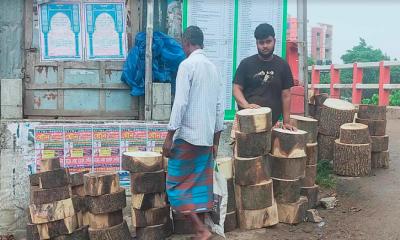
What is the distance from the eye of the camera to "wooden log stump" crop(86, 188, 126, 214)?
177 inches

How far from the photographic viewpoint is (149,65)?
5.70 meters

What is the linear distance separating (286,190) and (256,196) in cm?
38

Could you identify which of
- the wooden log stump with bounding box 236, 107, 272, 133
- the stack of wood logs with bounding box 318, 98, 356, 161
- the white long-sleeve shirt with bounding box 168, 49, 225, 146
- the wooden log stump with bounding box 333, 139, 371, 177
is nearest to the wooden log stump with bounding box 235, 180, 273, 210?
the wooden log stump with bounding box 236, 107, 272, 133

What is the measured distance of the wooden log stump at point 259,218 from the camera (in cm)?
454

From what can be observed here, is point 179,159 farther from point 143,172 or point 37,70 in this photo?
point 37,70

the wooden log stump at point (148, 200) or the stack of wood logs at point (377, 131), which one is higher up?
the stack of wood logs at point (377, 131)

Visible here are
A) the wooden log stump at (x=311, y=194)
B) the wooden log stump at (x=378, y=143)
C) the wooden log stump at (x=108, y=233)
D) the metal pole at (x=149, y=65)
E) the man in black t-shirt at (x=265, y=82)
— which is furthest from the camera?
the wooden log stump at (x=378, y=143)

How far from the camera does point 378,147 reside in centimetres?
673

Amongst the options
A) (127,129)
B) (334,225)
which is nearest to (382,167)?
(334,225)

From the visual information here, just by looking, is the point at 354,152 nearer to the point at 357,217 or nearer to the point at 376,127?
the point at 376,127

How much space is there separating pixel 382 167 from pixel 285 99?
269 centimetres

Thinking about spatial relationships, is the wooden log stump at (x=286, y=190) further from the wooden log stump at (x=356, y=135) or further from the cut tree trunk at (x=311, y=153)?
the wooden log stump at (x=356, y=135)

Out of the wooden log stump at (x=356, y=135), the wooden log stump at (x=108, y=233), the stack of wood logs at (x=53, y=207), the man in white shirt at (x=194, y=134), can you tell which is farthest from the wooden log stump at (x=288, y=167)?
the stack of wood logs at (x=53, y=207)

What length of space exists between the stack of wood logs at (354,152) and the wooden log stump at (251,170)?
2.31 m
